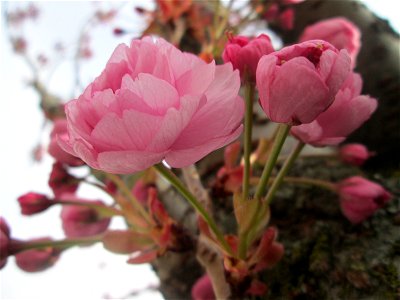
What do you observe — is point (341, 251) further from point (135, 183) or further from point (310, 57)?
point (135, 183)

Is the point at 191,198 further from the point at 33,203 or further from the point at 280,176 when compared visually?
the point at 33,203

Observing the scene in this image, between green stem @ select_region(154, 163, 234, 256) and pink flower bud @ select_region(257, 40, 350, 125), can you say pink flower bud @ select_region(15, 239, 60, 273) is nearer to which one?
green stem @ select_region(154, 163, 234, 256)

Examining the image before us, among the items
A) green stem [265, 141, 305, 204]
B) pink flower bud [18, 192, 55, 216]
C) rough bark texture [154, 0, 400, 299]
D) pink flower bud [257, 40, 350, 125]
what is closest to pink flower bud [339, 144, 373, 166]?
rough bark texture [154, 0, 400, 299]

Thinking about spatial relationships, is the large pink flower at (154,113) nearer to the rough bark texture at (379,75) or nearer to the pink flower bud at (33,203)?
the pink flower bud at (33,203)

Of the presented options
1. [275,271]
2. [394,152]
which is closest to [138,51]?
[275,271]

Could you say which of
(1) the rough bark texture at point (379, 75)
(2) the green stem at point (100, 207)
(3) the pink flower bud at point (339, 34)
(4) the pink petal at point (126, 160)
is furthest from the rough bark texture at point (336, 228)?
(4) the pink petal at point (126, 160)

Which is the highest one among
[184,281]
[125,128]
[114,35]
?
[125,128]

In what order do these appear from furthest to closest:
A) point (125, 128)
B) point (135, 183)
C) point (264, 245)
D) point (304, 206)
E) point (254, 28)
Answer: point (254, 28), point (135, 183), point (304, 206), point (264, 245), point (125, 128)
